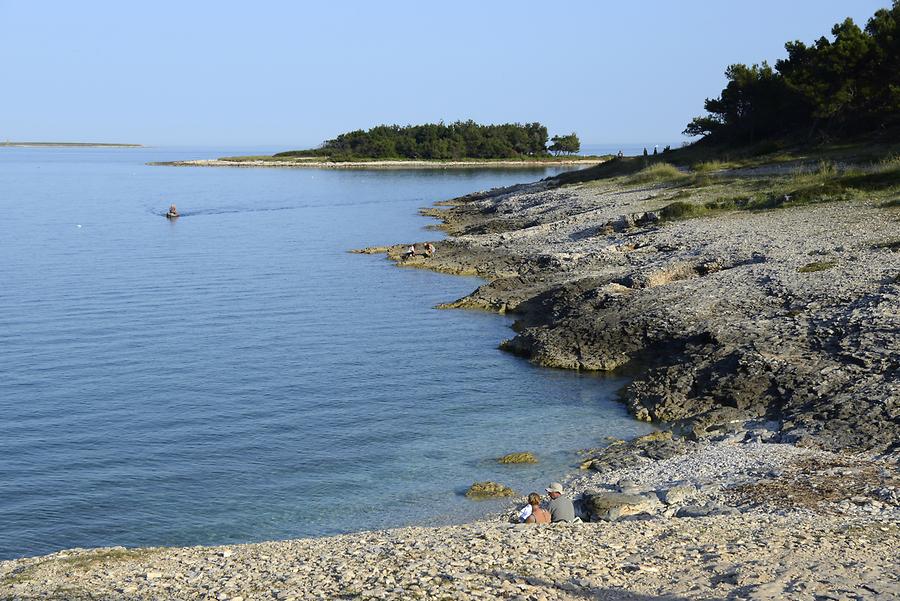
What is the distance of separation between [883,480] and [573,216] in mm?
44934

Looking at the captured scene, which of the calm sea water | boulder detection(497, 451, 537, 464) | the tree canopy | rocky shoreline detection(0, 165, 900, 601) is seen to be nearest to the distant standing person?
rocky shoreline detection(0, 165, 900, 601)

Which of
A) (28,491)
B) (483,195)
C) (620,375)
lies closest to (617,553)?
(28,491)

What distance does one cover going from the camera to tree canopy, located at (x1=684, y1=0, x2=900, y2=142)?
243 ft

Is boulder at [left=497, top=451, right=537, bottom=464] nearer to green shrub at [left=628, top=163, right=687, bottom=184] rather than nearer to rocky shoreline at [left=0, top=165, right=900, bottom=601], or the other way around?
rocky shoreline at [left=0, top=165, right=900, bottom=601]

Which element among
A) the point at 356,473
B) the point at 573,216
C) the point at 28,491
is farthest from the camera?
the point at 573,216

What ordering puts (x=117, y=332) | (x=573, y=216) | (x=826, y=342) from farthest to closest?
(x=573, y=216)
(x=117, y=332)
(x=826, y=342)

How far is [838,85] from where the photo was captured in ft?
246

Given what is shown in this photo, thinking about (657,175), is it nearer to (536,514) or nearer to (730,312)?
(730,312)

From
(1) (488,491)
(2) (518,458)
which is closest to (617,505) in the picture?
(1) (488,491)

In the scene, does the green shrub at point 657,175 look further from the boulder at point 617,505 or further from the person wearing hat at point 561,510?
the person wearing hat at point 561,510

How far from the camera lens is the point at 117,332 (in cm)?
3684

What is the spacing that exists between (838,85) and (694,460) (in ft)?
203

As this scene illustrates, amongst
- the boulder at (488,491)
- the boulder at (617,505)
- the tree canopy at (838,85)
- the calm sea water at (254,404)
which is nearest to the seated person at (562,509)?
the boulder at (617,505)

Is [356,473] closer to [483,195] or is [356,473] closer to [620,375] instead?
[620,375]
